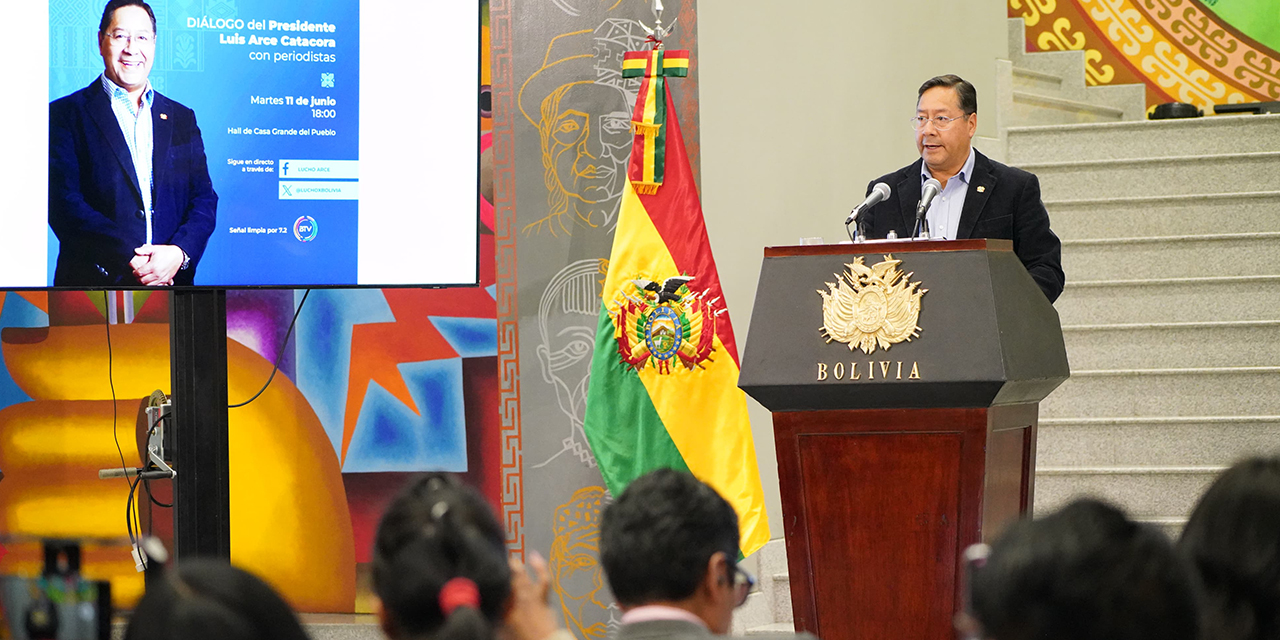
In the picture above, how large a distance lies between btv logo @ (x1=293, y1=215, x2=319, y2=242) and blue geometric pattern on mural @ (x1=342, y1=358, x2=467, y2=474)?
4.39 ft

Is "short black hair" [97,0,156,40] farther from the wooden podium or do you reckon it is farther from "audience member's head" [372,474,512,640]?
"audience member's head" [372,474,512,640]

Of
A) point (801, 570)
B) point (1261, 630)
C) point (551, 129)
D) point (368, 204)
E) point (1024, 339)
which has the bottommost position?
point (801, 570)

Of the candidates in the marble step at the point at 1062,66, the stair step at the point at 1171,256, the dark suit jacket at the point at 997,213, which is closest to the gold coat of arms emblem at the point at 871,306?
the dark suit jacket at the point at 997,213

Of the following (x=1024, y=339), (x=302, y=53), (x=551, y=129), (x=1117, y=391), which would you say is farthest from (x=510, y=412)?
(x=1117, y=391)

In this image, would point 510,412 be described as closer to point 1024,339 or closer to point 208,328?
point 208,328

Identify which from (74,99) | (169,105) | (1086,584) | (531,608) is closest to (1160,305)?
(169,105)

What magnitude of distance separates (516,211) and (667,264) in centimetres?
56

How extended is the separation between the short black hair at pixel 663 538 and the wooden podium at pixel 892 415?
3.38ft

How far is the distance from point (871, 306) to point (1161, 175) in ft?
10.6

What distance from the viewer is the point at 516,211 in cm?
388

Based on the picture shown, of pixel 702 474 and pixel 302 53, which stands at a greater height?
pixel 302 53

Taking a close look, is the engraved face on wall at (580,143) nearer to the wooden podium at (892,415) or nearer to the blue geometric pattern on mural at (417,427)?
the blue geometric pattern on mural at (417,427)

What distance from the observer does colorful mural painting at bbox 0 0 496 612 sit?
439cm

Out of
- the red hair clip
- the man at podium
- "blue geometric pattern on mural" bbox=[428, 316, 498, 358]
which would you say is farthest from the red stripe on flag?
the red hair clip
